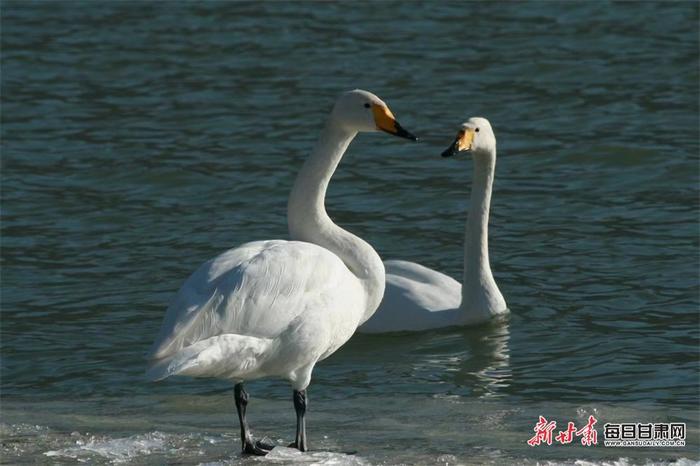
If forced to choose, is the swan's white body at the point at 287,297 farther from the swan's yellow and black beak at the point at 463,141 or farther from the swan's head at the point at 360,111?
the swan's yellow and black beak at the point at 463,141

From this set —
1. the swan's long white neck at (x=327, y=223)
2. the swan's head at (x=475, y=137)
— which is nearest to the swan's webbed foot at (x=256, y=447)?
the swan's long white neck at (x=327, y=223)

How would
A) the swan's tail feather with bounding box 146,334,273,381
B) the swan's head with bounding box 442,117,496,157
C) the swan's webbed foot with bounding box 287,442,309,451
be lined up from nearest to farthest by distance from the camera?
the swan's tail feather with bounding box 146,334,273,381 < the swan's webbed foot with bounding box 287,442,309,451 < the swan's head with bounding box 442,117,496,157

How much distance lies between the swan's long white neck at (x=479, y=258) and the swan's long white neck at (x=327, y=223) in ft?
9.38

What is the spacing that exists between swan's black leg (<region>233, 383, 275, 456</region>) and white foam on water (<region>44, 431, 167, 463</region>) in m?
0.38

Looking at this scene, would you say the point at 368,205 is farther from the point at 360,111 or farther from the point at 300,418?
the point at 300,418

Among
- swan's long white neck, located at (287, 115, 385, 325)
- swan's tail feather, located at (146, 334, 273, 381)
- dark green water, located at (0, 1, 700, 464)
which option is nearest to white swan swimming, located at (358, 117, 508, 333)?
dark green water, located at (0, 1, 700, 464)

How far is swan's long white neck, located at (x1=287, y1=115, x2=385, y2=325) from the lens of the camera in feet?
22.4

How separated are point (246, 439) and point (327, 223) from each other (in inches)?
43.8

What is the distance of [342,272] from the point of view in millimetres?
6555

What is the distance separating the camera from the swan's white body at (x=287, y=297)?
596 cm

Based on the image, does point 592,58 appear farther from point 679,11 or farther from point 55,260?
point 55,260

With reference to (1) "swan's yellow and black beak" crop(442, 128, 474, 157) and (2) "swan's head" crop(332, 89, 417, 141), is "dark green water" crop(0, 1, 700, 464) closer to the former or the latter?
(1) "swan's yellow and black beak" crop(442, 128, 474, 157)

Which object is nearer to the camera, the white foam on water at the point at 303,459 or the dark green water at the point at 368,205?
the white foam on water at the point at 303,459

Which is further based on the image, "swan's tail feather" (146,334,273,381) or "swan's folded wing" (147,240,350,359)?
"swan's folded wing" (147,240,350,359)
